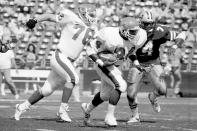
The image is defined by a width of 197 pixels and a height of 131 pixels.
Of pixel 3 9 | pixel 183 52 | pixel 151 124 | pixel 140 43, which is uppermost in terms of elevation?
pixel 140 43

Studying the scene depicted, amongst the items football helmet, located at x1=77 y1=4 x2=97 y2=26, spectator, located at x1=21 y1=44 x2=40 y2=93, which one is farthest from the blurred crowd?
football helmet, located at x1=77 y1=4 x2=97 y2=26

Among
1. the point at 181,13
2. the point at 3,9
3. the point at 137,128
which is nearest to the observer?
the point at 137,128

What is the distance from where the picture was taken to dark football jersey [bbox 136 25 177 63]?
11836 millimetres

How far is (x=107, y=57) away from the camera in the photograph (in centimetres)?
972

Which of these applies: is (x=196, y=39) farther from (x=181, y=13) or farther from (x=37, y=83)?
(x=37, y=83)

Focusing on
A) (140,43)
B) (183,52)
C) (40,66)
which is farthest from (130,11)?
(140,43)

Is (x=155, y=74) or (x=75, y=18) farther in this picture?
(x=155, y=74)

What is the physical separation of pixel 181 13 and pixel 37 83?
23.1ft

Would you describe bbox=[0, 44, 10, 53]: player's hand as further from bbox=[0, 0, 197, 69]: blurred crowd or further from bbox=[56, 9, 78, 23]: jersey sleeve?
bbox=[56, 9, 78, 23]: jersey sleeve

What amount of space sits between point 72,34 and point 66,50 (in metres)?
0.27

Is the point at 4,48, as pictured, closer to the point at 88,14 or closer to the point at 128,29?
the point at 88,14

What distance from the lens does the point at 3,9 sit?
24.3 meters

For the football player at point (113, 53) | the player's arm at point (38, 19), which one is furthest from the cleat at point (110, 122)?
the player's arm at point (38, 19)

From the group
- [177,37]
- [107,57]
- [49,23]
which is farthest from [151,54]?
[49,23]
